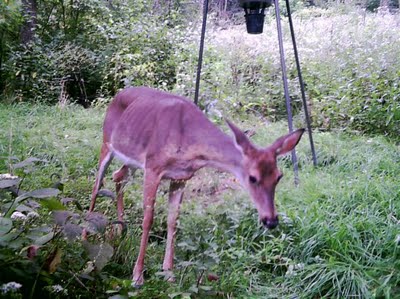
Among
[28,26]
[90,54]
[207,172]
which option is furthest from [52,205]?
[28,26]

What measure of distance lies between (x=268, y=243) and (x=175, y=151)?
1.02m

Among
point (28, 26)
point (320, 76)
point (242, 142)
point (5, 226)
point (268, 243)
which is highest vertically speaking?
point (242, 142)

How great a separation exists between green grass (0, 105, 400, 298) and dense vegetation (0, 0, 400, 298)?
0.01 metres

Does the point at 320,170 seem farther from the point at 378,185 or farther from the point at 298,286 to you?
the point at 298,286

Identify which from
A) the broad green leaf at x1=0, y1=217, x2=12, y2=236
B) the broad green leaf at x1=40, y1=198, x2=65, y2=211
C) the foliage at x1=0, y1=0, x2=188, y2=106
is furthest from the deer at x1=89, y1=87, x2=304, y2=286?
the foliage at x1=0, y1=0, x2=188, y2=106

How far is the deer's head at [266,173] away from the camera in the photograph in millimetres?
1955

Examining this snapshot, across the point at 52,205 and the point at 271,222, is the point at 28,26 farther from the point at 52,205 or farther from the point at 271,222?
the point at 271,222

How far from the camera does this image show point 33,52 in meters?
7.96

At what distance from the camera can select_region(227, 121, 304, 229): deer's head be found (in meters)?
1.96

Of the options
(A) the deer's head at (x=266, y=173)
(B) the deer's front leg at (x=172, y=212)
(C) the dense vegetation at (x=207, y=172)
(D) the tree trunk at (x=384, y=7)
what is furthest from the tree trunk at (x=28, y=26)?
(D) the tree trunk at (x=384, y=7)

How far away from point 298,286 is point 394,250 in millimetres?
549

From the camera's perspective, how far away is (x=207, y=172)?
2.79 meters

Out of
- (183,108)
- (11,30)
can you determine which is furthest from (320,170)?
(11,30)

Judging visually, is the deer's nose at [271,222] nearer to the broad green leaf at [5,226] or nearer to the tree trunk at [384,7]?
the broad green leaf at [5,226]
